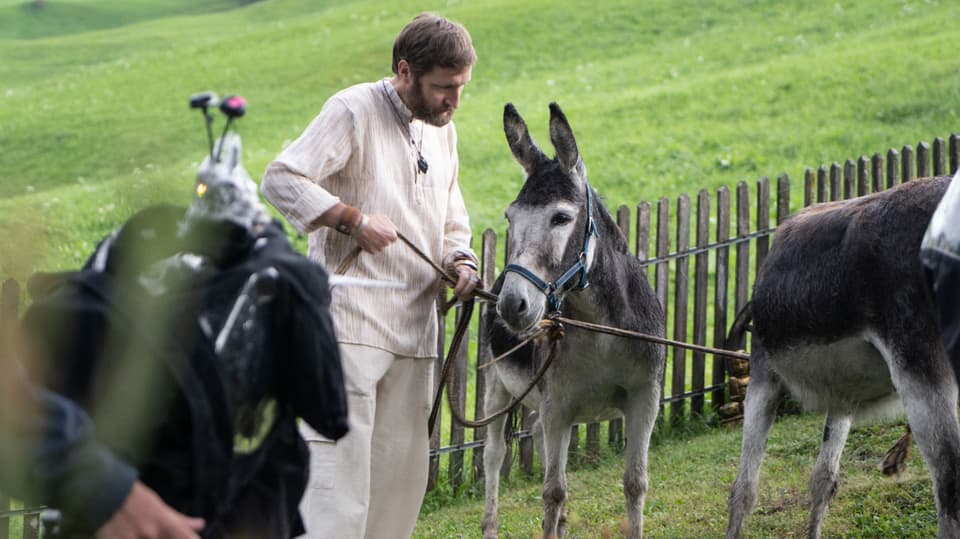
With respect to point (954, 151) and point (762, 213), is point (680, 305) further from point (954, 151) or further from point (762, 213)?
point (954, 151)

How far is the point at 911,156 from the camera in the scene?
10.2m

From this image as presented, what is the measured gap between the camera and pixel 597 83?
22.9m

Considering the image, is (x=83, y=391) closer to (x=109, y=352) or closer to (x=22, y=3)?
(x=109, y=352)

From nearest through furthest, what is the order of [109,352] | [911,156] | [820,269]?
[109,352], [820,269], [911,156]

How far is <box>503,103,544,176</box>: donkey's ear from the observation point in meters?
5.31

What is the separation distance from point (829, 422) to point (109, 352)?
4.15 m

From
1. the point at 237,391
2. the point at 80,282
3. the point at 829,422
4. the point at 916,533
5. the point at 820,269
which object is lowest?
the point at 916,533

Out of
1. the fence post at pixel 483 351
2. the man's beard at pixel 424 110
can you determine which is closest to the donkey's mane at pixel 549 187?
the man's beard at pixel 424 110

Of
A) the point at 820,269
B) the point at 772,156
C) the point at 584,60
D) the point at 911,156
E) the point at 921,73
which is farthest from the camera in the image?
the point at 584,60

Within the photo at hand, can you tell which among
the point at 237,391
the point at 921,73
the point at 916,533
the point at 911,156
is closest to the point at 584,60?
the point at 921,73

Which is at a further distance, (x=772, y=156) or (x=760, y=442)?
(x=772, y=156)

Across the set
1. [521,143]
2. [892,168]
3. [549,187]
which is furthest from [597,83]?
[549,187]

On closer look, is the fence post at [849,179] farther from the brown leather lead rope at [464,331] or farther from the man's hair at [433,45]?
the man's hair at [433,45]

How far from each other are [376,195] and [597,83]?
18.9 metres
